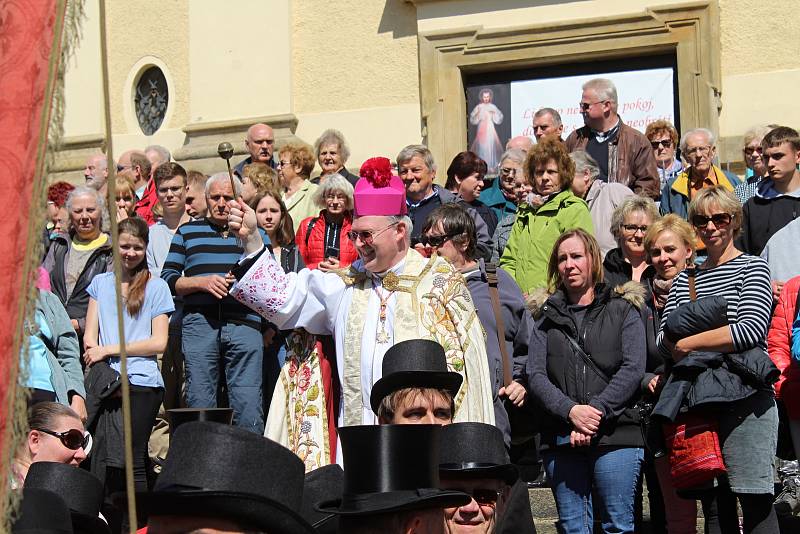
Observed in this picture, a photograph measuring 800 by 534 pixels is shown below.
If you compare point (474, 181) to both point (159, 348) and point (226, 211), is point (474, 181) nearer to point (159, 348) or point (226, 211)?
point (226, 211)

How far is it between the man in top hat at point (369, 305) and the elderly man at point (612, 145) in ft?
10.4

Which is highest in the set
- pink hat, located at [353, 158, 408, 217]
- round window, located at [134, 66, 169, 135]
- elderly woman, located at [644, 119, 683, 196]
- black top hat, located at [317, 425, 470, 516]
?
round window, located at [134, 66, 169, 135]

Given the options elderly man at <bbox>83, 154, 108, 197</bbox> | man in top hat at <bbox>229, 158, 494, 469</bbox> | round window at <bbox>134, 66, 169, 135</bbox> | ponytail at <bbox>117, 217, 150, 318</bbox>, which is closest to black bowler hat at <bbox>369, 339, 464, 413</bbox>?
man in top hat at <bbox>229, 158, 494, 469</bbox>

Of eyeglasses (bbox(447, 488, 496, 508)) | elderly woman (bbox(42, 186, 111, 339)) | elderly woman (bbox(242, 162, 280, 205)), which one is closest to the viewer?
eyeglasses (bbox(447, 488, 496, 508))

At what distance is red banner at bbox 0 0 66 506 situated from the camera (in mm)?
2314

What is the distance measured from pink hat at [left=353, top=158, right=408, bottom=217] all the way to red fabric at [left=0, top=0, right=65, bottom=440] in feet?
13.0

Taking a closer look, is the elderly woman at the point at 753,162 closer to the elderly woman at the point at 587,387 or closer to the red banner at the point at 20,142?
the elderly woman at the point at 587,387

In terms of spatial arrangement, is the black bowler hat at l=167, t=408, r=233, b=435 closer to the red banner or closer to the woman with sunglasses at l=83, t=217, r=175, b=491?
the woman with sunglasses at l=83, t=217, r=175, b=491

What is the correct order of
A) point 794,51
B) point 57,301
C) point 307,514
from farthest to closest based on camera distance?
point 794,51, point 57,301, point 307,514

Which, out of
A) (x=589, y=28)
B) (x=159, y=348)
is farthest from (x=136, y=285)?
(x=589, y=28)

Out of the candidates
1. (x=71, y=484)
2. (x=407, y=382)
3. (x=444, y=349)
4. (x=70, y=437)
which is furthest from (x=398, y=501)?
(x=70, y=437)

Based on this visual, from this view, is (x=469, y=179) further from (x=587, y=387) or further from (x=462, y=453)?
(x=462, y=453)

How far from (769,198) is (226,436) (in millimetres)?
5781

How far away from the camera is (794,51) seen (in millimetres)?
12672
